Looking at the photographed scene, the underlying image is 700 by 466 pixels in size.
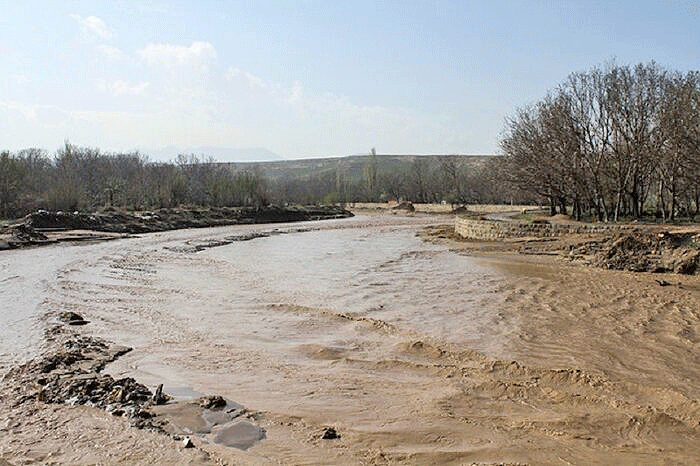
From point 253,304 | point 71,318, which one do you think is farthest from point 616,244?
point 71,318

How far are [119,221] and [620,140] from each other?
3465 centimetres

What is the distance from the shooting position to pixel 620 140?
31.2 metres

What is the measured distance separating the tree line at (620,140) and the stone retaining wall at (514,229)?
18.9 feet

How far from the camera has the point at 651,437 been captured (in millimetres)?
6031

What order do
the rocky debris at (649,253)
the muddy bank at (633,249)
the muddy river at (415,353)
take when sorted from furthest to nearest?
the muddy bank at (633,249) → the rocky debris at (649,253) → the muddy river at (415,353)

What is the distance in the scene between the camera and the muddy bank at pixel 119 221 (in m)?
33.0

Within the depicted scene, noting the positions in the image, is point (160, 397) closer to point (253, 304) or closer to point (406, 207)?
point (253, 304)

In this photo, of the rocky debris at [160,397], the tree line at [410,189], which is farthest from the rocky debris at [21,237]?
the tree line at [410,189]

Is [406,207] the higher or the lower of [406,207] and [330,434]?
the higher

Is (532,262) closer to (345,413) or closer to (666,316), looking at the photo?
(666,316)

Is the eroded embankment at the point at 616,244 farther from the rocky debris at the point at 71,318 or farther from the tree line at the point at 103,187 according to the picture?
the tree line at the point at 103,187

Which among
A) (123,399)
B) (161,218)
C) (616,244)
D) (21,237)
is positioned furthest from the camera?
(161,218)

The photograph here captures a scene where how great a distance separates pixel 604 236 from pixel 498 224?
741 cm

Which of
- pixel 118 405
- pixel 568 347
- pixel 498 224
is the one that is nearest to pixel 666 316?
pixel 568 347
